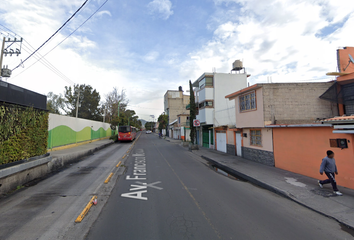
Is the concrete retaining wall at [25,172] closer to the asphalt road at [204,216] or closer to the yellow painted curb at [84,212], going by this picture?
the yellow painted curb at [84,212]

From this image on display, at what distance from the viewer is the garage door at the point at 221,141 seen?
18.6m

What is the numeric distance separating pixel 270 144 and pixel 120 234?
34.3ft

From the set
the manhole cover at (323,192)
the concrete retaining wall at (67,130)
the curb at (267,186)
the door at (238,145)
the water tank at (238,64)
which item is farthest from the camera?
the water tank at (238,64)

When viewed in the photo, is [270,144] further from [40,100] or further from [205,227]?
[40,100]

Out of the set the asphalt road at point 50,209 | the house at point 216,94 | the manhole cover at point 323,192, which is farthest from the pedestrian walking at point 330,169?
the house at point 216,94

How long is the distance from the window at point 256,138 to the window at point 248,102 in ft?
5.59

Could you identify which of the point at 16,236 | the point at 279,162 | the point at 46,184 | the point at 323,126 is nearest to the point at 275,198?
the point at 323,126

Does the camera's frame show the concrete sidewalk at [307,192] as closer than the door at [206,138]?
Yes

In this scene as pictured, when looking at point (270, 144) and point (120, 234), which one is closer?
point (120, 234)

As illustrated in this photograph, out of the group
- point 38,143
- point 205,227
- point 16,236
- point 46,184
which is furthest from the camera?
point 38,143

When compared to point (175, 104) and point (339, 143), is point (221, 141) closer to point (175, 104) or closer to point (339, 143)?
point (339, 143)

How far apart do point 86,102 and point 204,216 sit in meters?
48.2

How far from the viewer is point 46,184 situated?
768 centimetres

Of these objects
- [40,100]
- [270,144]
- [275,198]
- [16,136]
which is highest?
[40,100]
